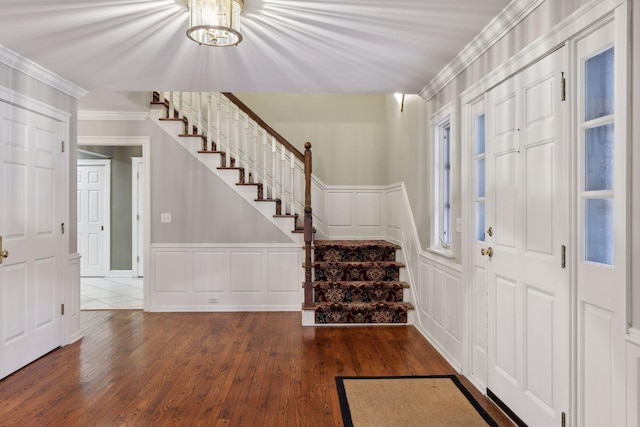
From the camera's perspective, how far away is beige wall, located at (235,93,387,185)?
6.38 metres

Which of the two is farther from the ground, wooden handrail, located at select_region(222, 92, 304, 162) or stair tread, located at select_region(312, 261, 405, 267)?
wooden handrail, located at select_region(222, 92, 304, 162)

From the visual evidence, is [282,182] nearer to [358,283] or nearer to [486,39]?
[358,283]

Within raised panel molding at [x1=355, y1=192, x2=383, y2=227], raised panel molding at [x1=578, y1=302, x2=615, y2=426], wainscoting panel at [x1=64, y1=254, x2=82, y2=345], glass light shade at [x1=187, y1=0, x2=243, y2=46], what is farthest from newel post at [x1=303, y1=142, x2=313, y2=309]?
raised panel molding at [x1=578, y1=302, x2=615, y2=426]

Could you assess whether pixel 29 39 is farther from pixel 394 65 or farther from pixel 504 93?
pixel 504 93

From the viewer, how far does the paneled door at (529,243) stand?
2.08m

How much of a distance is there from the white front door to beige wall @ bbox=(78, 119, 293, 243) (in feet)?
4.70

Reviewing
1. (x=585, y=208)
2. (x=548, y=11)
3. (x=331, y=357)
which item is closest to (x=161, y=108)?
(x=331, y=357)

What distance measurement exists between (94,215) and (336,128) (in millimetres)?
4734

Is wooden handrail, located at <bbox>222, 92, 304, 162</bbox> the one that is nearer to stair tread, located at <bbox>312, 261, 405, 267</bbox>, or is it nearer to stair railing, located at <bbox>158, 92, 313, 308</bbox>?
stair railing, located at <bbox>158, 92, 313, 308</bbox>

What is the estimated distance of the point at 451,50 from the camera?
3119mm

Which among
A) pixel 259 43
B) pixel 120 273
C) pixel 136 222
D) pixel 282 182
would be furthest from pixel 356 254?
pixel 120 273

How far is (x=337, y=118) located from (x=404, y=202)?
1.99 m

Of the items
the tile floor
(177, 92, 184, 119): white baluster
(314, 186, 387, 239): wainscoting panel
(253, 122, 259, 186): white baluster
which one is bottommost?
the tile floor

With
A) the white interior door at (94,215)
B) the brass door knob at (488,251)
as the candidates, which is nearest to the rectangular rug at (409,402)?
the brass door knob at (488,251)
